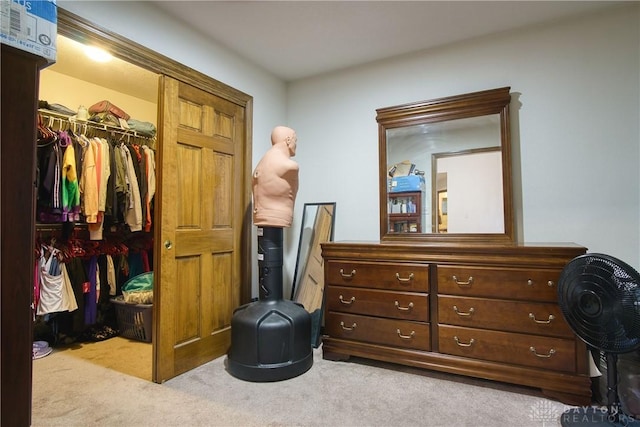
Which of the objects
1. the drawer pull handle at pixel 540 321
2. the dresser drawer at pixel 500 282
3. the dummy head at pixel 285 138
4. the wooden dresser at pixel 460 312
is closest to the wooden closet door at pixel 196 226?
the dummy head at pixel 285 138

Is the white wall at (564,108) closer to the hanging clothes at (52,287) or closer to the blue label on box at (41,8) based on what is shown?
the blue label on box at (41,8)

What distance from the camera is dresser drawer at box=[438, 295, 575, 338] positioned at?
6.15 feet

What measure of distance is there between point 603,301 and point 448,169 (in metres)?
1.36

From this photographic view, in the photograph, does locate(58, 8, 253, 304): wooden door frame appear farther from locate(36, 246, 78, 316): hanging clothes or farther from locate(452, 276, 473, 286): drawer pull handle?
locate(452, 276, 473, 286): drawer pull handle

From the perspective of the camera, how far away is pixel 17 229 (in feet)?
2.56

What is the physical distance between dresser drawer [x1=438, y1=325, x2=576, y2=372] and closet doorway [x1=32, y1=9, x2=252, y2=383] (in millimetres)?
1632

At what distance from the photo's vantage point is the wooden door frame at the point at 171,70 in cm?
174

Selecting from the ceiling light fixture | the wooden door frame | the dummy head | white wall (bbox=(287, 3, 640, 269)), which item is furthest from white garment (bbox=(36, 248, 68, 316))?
white wall (bbox=(287, 3, 640, 269))

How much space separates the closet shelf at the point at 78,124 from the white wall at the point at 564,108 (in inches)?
97.3

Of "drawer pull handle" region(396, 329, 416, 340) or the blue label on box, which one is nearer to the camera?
the blue label on box

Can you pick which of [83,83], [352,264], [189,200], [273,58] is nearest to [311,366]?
[352,264]

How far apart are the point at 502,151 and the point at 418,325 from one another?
1.41 meters

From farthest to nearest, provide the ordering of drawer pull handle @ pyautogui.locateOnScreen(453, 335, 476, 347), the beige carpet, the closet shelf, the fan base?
the closet shelf → the beige carpet → drawer pull handle @ pyautogui.locateOnScreen(453, 335, 476, 347) → the fan base

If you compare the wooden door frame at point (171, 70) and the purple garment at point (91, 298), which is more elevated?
the wooden door frame at point (171, 70)
